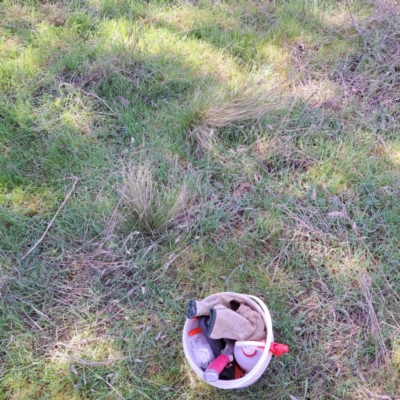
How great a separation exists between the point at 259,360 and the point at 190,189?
3.37 feet

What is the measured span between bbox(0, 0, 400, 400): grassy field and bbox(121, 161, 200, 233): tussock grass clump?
0.05 ft

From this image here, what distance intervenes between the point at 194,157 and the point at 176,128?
227mm

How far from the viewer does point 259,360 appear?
1.76 m

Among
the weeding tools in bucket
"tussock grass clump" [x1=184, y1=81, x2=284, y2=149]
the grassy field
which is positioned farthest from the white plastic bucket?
"tussock grass clump" [x1=184, y1=81, x2=284, y2=149]

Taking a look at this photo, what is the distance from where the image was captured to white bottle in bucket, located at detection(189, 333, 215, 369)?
1884 mm

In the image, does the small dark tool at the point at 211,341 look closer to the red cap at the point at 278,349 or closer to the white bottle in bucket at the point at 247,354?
the white bottle in bucket at the point at 247,354

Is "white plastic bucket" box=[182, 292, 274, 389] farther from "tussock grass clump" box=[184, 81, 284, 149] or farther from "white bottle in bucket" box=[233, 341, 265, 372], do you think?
"tussock grass clump" box=[184, 81, 284, 149]

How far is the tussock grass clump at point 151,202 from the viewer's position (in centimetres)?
228

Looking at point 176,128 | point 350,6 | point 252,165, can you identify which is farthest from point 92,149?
point 350,6

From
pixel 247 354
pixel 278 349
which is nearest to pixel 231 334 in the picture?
pixel 247 354

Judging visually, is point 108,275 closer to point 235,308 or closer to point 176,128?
point 235,308

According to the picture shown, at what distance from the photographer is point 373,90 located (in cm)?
277

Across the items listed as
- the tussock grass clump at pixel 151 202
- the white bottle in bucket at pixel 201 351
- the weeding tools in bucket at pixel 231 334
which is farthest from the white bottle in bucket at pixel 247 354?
the tussock grass clump at pixel 151 202

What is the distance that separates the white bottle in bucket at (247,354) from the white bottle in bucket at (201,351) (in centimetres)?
12
